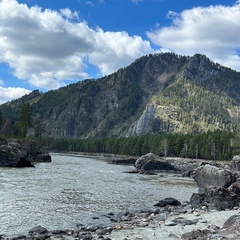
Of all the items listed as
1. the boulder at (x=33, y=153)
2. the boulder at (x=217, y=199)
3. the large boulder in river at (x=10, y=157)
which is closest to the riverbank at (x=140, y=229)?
the boulder at (x=217, y=199)

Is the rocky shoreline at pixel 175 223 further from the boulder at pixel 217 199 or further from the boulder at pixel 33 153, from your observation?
the boulder at pixel 33 153

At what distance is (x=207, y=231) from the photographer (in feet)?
63.0

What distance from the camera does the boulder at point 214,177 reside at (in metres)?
42.7

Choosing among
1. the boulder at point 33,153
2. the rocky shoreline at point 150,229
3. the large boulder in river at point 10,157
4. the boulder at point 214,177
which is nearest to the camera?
the rocky shoreline at point 150,229

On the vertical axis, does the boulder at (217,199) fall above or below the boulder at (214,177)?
below

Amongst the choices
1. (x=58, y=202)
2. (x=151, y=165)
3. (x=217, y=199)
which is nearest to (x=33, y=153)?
(x=151, y=165)

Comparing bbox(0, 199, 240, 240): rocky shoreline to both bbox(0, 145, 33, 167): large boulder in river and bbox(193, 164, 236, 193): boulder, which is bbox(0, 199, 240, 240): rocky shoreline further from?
bbox(0, 145, 33, 167): large boulder in river

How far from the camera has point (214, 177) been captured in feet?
147

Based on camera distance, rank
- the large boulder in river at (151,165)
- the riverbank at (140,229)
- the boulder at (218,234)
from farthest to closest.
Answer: the large boulder in river at (151,165), the riverbank at (140,229), the boulder at (218,234)

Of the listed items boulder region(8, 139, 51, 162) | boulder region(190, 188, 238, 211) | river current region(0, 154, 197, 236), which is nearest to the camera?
river current region(0, 154, 197, 236)

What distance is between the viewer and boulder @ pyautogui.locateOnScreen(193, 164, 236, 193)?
42.7 meters

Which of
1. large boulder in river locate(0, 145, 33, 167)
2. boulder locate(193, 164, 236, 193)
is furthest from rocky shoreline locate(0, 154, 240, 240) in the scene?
large boulder in river locate(0, 145, 33, 167)

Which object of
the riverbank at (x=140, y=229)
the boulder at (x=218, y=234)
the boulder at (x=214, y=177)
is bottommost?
the riverbank at (x=140, y=229)

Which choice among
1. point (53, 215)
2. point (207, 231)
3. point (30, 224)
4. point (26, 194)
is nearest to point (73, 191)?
point (26, 194)
